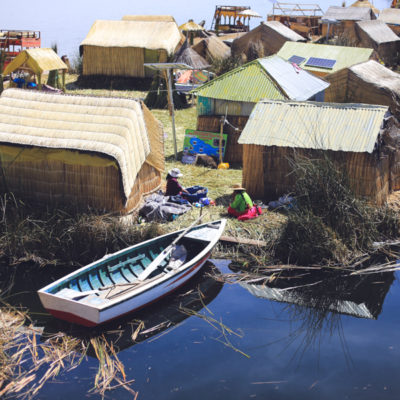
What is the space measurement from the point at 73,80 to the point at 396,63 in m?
19.4

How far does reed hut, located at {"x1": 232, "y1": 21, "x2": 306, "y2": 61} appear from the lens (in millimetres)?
31469

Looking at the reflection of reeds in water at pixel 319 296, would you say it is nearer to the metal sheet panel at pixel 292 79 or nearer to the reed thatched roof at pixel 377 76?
the metal sheet panel at pixel 292 79

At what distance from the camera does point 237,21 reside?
4953cm

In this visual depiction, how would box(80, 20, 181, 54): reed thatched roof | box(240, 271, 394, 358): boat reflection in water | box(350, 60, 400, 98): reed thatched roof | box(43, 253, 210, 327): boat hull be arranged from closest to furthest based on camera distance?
box(43, 253, 210, 327): boat hull < box(240, 271, 394, 358): boat reflection in water < box(350, 60, 400, 98): reed thatched roof < box(80, 20, 181, 54): reed thatched roof

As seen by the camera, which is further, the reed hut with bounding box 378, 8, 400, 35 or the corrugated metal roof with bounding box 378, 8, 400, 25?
the corrugated metal roof with bounding box 378, 8, 400, 25

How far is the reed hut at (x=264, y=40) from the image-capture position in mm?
31469

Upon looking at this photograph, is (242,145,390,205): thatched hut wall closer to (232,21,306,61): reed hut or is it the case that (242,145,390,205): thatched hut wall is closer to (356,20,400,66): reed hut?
(232,21,306,61): reed hut

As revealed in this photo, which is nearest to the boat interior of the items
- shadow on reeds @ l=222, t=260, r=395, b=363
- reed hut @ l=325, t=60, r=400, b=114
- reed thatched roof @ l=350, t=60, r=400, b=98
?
shadow on reeds @ l=222, t=260, r=395, b=363

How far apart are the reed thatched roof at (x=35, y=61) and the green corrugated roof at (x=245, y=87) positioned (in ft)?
30.5

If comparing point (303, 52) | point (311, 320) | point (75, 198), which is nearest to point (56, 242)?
point (75, 198)

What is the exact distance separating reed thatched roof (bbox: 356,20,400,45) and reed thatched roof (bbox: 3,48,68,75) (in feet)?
63.4

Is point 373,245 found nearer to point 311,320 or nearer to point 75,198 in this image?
point 311,320

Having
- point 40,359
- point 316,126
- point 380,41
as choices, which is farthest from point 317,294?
point 380,41

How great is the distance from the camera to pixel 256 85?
52.5 ft
